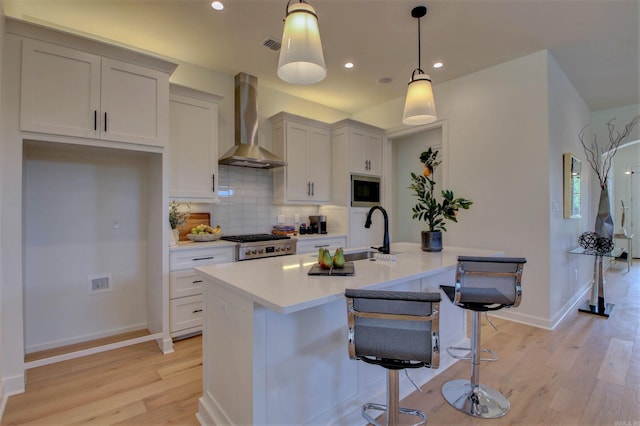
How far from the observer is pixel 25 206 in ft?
8.05

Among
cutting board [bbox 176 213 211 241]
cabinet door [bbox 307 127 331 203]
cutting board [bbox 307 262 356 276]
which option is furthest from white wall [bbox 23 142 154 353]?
cutting board [bbox 307 262 356 276]

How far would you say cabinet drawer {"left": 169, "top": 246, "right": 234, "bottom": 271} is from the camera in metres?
2.72

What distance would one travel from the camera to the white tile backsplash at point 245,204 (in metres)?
3.65

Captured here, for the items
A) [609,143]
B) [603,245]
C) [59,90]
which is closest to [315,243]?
[59,90]

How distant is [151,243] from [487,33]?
12.5 ft

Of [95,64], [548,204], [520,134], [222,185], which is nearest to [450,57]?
[520,134]

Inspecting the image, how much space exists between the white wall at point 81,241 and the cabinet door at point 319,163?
2028mm

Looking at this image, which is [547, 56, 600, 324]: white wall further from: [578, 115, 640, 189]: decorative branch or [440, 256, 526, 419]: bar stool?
[440, 256, 526, 419]: bar stool

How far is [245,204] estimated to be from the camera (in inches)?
151

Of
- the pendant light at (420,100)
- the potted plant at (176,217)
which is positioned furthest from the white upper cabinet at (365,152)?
the potted plant at (176,217)

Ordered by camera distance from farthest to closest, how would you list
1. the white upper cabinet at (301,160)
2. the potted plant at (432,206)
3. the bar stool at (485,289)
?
the white upper cabinet at (301,160)
the potted plant at (432,206)
the bar stool at (485,289)

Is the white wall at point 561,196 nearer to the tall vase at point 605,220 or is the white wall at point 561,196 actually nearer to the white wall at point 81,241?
the tall vase at point 605,220

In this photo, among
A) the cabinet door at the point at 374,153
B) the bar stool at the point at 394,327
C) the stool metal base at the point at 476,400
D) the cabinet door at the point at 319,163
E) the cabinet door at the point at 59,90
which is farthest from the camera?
the cabinet door at the point at 374,153

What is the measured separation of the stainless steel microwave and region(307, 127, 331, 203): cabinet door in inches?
14.9
